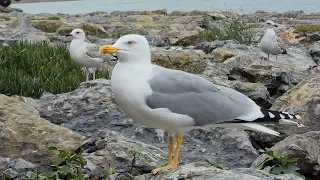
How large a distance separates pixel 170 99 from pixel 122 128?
63.1 inches

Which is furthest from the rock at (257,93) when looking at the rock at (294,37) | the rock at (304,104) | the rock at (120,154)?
the rock at (294,37)

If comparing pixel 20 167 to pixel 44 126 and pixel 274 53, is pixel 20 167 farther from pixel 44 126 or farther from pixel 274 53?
pixel 274 53

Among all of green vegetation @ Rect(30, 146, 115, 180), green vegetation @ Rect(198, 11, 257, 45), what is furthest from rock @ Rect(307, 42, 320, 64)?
green vegetation @ Rect(30, 146, 115, 180)

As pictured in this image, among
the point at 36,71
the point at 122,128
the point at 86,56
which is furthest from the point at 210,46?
the point at 122,128

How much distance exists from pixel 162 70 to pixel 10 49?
502 cm

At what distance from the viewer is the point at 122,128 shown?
5438mm

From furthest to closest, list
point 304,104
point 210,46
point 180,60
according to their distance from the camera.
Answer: point 210,46, point 180,60, point 304,104

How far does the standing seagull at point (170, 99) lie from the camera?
12.3 feet

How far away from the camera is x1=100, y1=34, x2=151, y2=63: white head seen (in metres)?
3.88

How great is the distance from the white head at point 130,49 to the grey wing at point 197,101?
0.52 feet

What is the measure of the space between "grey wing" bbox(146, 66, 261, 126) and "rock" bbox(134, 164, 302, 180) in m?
0.52

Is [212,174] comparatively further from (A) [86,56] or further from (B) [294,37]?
(B) [294,37]

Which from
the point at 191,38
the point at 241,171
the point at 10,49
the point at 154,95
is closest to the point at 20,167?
the point at 154,95

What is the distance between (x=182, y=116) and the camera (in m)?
3.89
